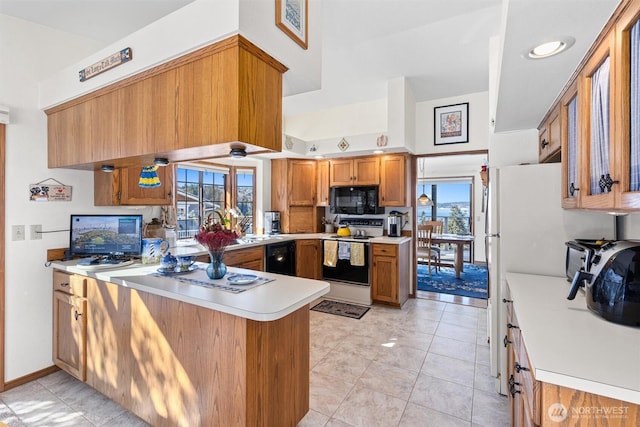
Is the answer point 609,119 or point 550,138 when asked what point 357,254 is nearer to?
point 550,138

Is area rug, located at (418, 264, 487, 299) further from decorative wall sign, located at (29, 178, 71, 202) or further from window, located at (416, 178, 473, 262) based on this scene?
decorative wall sign, located at (29, 178, 71, 202)

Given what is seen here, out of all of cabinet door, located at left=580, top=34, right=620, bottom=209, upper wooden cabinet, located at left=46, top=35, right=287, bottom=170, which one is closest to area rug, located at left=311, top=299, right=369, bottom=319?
upper wooden cabinet, located at left=46, top=35, right=287, bottom=170

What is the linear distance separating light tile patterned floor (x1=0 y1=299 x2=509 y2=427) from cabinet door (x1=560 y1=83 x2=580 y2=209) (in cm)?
146

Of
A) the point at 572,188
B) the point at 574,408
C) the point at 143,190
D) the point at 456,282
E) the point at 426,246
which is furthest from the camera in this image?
the point at 426,246

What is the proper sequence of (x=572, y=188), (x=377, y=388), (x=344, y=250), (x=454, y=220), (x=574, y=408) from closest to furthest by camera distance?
(x=574, y=408)
(x=572, y=188)
(x=377, y=388)
(x=344, y=250)
(x=454, y=220)

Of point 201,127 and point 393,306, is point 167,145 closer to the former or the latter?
point 201,127

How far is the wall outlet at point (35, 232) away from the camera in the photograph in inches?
93.3

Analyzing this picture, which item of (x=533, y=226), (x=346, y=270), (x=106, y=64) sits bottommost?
(x=346, y=270)

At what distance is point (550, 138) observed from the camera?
208 cm

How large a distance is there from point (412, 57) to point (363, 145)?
1.23 metres

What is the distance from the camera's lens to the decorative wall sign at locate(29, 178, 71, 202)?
2.38 m

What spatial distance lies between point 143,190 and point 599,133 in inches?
128

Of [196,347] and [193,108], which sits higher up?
[193,108]

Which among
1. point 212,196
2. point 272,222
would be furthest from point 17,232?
point 272,222
